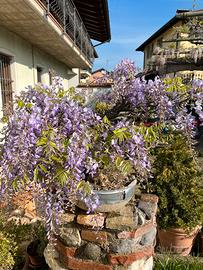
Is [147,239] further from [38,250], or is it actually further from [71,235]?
[38,250]

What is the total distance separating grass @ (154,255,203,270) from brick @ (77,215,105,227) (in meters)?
1.01

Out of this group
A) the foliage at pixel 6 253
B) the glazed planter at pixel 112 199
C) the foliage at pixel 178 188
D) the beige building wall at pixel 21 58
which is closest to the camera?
the glazed planter at pixel 112 199

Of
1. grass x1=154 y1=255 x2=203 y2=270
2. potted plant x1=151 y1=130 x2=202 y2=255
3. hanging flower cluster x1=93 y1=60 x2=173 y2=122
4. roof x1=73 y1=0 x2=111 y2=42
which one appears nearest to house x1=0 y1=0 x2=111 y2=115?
roof x1=73 y1=0 x2=111 y2=42

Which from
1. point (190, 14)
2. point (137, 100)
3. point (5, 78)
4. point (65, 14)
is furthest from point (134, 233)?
point (65, 14)

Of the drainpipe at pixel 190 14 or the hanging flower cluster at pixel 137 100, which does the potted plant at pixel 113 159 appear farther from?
the drainpipe at pixel 190 14

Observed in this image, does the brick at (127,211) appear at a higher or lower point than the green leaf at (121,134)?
lower

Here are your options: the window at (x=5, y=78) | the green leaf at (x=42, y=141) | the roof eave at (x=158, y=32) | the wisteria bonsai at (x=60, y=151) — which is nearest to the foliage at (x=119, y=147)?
the wisteria bonsai at (x=60, y=151)

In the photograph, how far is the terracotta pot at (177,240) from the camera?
2.64m

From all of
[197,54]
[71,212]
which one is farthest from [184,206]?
[197,54]

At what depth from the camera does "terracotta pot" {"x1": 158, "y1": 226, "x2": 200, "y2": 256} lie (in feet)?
8.67

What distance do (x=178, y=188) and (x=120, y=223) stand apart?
40.7 inches

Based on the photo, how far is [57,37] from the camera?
762 centimetres

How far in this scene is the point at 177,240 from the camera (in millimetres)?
2676

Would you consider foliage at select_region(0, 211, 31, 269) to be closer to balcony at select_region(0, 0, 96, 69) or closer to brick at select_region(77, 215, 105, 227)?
brick at select_region(77, 215, 105, 227)
